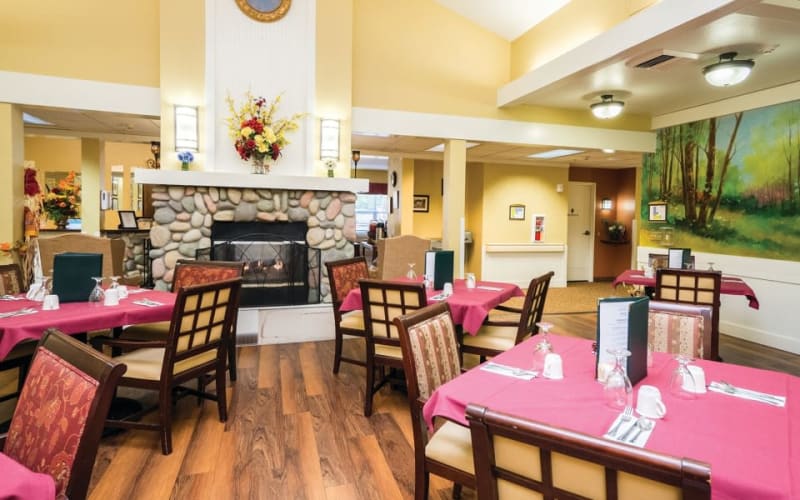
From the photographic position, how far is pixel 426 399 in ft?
5.89

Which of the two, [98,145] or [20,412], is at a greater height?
[98,145]

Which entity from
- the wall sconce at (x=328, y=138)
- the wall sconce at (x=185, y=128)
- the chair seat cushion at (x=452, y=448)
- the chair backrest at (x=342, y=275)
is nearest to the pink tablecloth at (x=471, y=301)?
the chair backrest at (x=342, y=275)

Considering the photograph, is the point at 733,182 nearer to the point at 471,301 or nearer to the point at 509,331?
the point at 509,331

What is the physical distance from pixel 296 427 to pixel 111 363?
1.90 m

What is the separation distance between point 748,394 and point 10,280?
14.4 feet

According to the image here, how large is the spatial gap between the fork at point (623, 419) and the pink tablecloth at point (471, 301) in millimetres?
1452

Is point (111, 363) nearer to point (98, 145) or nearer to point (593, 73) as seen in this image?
point (593, 73)

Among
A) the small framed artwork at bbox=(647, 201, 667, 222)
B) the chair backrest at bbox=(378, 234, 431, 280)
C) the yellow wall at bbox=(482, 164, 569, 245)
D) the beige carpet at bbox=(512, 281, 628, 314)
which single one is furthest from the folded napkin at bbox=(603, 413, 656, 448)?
the yellow wall at bbox=(482, 164, 569, 245)

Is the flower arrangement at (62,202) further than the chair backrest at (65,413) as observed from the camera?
Yes

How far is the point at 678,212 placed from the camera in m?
6.08

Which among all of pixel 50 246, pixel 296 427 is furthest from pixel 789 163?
pixel 50 246

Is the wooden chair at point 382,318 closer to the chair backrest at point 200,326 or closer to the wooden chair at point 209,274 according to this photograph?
the chair backrest at point 200,326

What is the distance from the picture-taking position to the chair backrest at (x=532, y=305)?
3.01 metres

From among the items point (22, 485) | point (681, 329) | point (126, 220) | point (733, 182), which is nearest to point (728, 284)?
point (733, 182)
